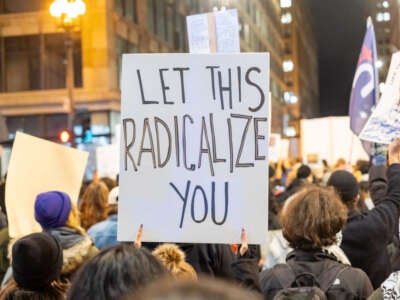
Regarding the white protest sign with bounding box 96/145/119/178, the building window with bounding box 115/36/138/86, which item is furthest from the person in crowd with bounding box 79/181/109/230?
the building window with bounding box 115/36/138/86

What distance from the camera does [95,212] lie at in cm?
633

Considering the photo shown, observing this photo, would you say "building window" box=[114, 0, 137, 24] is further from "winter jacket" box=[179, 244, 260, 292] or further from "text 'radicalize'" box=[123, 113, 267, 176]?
"text 'radicalize'" box=[123, 113, 267, 176]

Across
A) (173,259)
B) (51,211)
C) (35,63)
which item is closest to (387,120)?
(173,259)

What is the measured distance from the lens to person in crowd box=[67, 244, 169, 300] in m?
2.07

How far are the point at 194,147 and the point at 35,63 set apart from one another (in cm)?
2526

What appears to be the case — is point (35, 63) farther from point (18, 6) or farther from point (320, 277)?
point (320, 277)

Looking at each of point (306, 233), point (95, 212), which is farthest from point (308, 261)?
point (95, 212)

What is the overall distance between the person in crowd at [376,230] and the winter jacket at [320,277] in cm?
71

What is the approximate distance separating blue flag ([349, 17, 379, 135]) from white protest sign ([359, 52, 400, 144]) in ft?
9.05

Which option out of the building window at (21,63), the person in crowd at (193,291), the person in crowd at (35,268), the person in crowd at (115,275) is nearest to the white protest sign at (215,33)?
the person in crowd at (35,268)

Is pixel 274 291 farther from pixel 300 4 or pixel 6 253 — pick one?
pixel 300 4

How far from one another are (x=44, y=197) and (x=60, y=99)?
23014 mm

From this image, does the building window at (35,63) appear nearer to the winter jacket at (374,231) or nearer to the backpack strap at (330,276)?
the winter jacket at (374,231)

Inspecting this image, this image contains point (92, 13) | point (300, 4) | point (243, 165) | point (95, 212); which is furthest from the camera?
point (300, 4)
